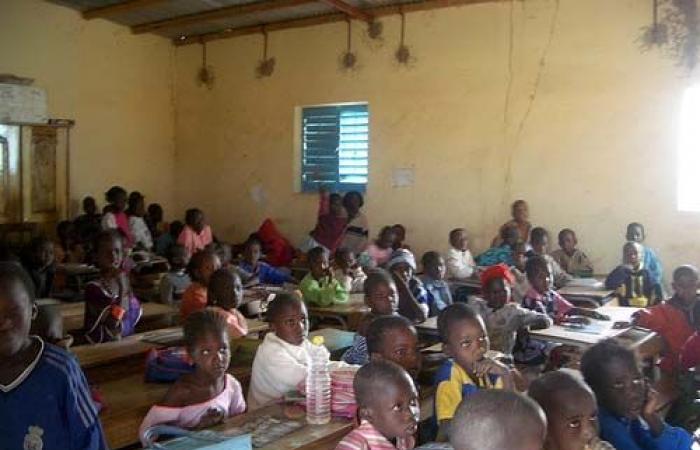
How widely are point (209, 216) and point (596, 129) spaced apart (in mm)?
5263

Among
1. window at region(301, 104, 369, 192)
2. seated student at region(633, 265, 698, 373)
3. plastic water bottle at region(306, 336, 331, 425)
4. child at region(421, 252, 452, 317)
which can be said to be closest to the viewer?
plastic water bottle at region(306, 336, 331, 425)

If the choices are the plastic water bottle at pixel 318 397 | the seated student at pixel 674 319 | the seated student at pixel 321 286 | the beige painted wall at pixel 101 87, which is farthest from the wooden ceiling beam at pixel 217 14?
the plastic water bottle at pixel 318 397

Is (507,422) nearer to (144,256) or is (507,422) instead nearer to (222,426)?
(222,426)

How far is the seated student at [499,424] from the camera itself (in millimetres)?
Answer: 1688

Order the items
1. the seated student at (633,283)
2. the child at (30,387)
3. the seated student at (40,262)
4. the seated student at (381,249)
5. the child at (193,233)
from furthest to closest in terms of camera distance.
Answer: the child at (193,233)
the seated student at (381,249)
the seated student at (633,283)
the seated student at (40,262)
the child at (30,387)

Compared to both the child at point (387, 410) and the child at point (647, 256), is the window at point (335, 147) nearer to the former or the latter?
the child at point (647, 256)

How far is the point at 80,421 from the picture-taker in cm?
191

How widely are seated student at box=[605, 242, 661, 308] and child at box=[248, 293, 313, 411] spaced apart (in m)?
3.79

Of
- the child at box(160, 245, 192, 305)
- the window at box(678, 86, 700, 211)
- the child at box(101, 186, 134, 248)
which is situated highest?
the window at box(678, 86, 700, 211)

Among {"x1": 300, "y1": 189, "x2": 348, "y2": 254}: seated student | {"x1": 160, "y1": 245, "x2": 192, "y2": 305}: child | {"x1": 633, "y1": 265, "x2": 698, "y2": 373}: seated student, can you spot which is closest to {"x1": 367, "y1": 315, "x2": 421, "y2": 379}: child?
{"x1": 633, "y1": 265, "x2": 698, "y2": 373}: seated student

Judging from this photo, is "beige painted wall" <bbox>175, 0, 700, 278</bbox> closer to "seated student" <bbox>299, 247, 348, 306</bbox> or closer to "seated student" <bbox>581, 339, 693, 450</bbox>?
"seated student" <bbox>299, 247, 348, 306</bbox>

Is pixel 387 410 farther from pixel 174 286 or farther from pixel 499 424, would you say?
pixel 174 286

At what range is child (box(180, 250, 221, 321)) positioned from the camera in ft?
14.2

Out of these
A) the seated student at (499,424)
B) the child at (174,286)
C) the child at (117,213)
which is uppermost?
the child at (117,213)
